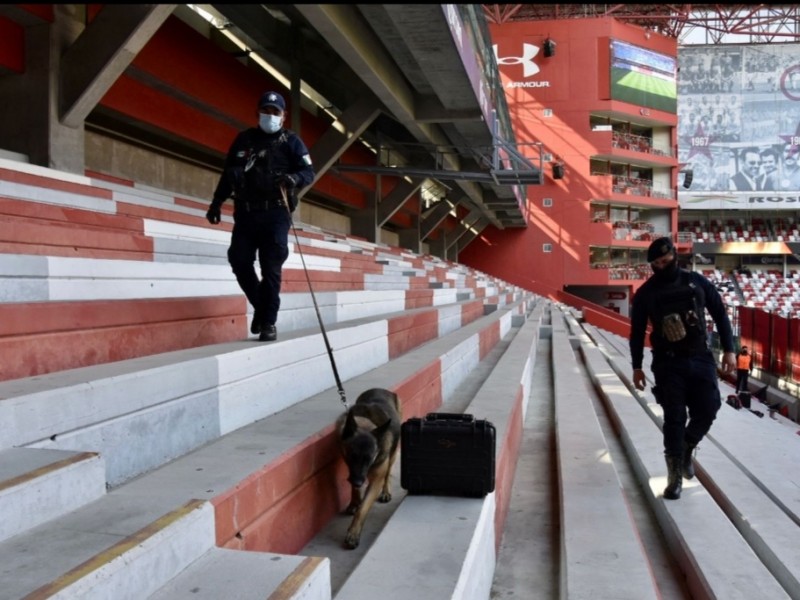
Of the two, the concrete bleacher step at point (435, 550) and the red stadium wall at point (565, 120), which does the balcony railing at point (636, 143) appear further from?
the concrete bleacher step at point (435, 550)

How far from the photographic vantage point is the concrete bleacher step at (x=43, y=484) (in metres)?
1.52

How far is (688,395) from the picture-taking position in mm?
3668

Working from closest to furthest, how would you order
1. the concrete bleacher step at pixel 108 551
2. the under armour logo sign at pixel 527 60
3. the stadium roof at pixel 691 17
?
1. the concrete bleacher step at pixel 108 551
2. the under armour logo sign at pixel 527 60
3. the stadium roof at pixel 691 17

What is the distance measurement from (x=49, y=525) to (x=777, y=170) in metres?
46.3

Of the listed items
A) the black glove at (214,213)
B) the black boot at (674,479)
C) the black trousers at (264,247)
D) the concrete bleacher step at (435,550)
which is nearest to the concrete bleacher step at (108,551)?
the concrete bleacher step at (435,550)

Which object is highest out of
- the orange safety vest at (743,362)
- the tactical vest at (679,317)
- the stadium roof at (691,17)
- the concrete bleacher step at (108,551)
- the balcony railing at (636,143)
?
the stadium roof at (691,17)

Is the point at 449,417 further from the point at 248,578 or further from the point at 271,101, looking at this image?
the point at 271,101

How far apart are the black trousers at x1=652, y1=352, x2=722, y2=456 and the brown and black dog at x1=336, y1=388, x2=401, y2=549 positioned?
170 centimetres

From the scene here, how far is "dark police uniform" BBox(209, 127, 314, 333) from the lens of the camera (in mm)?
3377

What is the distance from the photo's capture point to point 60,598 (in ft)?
4.03

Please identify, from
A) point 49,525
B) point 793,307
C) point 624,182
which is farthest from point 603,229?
point 49,525

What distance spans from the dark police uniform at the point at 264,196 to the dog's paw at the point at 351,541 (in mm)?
1418

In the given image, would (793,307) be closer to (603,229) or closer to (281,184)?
(603,229)

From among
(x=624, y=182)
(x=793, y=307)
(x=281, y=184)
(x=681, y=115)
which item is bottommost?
(x=793, y=307)
